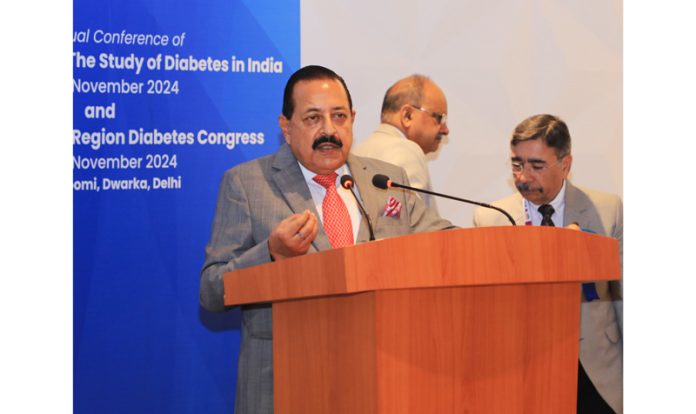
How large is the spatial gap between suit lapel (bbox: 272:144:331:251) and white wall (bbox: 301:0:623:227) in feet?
5.37

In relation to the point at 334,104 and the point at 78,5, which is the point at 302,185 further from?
the point at 78,5

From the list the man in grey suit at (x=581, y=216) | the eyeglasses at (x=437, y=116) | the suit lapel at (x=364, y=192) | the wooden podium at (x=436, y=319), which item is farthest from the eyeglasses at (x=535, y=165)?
the wooden podium at (x=436, y=319)

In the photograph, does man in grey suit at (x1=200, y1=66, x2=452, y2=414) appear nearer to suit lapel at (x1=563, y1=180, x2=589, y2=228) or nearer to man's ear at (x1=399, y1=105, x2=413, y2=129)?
suit lapel at (x1=563, y1=180, x2=589, y2=228)

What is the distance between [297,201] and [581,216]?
1.78 metres

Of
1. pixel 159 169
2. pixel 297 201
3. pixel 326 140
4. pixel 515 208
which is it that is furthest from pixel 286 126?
pixel 515 208

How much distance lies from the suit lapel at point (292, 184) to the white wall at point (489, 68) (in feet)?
5.37

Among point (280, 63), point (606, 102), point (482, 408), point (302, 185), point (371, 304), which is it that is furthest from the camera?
point (606, 102)

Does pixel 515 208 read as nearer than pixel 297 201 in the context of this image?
No

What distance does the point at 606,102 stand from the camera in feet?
16.3

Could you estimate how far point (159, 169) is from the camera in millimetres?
4246

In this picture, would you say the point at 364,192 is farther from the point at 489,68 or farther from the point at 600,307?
the point at 489,68

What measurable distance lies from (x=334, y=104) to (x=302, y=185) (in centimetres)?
31

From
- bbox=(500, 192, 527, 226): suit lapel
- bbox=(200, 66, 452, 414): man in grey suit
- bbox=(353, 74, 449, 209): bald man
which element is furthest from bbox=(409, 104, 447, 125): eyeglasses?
bbox=(200, 66, 452, 414): man in grey suit

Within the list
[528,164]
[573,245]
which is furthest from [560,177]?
[573,245]
